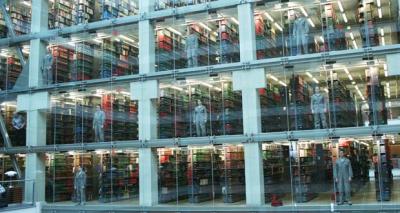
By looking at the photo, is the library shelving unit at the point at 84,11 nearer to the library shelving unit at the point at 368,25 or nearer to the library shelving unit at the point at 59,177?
the library shelving unit at the point at 59,177

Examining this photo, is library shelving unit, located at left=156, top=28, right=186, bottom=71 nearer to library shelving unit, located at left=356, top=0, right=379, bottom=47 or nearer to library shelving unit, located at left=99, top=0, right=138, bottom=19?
library shelving unit, located at left=99, top=0, right=138, bottom=19

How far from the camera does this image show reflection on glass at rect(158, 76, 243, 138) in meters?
10.8

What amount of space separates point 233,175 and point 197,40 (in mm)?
3233

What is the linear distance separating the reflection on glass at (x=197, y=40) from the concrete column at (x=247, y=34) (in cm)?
24

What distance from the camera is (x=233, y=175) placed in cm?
1070

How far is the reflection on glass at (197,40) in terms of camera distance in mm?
11078

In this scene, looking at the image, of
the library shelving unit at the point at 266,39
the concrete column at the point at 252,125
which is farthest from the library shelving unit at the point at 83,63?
the library shelving unit at the point at 266,39

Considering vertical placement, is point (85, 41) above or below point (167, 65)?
above

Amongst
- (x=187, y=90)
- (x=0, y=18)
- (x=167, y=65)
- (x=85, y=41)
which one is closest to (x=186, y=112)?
(x=187, y=90)

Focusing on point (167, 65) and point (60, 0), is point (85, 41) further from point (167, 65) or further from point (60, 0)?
point (167, 65)

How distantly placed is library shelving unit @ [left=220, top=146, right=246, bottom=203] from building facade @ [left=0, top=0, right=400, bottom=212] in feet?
0.09

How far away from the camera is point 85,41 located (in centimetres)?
1294

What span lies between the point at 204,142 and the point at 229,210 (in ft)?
5.29

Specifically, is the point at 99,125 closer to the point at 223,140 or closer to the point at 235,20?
the point at 223,140
